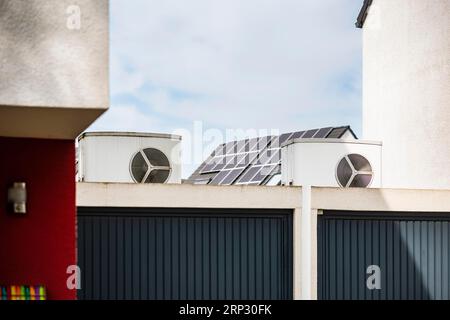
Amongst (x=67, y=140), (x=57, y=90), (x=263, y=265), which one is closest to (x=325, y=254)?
(x=263, y=265)

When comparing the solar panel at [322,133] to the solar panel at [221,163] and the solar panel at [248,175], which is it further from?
the solar panel at [221,163]

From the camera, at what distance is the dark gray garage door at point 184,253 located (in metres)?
11.9

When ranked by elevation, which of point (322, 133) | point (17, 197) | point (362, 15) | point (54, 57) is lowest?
point (17, 197)

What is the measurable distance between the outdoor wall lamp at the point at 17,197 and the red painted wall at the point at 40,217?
0.30 ft

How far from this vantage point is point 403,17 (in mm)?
18766

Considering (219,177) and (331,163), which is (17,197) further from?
(219,177)

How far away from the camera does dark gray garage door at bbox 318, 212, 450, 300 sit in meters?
12.7

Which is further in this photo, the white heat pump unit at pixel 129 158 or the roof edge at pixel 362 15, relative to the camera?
the roof edge at pixel 362 15

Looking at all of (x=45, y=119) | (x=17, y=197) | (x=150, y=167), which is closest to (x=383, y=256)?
(x=150, y=167)

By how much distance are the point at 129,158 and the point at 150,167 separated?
1.46ft

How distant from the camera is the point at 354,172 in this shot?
45.6 ft

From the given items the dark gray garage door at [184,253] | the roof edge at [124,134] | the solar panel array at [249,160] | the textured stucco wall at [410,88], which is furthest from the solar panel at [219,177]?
the textured stucco wall at [410,88]

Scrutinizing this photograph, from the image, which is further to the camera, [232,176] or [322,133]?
[322,133]
